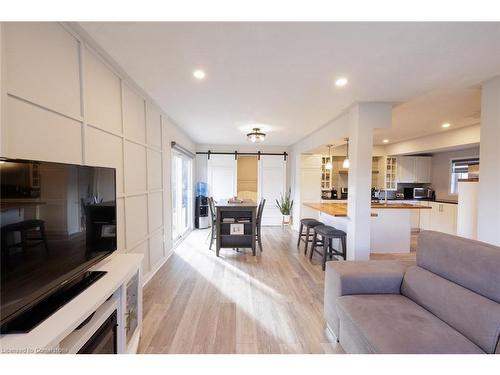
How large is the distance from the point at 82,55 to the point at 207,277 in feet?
9.11

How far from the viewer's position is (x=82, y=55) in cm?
166

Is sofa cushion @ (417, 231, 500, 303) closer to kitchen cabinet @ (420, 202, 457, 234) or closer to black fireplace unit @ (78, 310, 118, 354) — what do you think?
black fireplace unit @ (78, 310, 118, 354)

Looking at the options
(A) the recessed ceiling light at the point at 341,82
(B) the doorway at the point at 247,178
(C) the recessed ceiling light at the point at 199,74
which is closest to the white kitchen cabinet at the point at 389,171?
(B) the doorway at the point at 247,178

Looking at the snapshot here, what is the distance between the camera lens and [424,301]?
1538 millimetres

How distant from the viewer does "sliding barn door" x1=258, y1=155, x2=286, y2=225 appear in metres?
6.74

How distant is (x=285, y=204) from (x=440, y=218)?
392cm

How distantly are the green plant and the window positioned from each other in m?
4.33

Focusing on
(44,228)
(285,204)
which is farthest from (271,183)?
(44,228)

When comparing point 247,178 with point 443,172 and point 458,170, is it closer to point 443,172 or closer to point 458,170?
point 443,172

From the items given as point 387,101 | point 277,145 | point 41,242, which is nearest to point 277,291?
point 41,242

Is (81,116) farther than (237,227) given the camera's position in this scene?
No

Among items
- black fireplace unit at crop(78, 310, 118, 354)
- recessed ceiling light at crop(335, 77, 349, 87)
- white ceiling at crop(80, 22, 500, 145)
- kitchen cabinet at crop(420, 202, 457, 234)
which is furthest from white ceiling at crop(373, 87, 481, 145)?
black fireplace unit at crop(78, 310, 118, 354)
